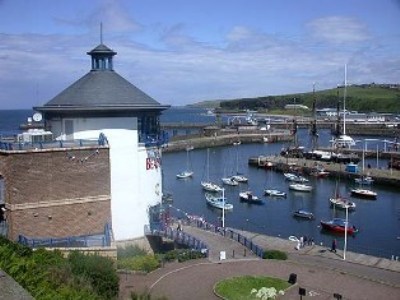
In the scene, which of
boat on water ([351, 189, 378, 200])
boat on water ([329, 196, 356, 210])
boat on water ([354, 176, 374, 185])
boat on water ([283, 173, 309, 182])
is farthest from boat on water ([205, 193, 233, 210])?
boat on water ([354, 176, 374, 185])

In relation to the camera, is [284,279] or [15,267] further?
[284,279]

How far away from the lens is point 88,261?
20.7m

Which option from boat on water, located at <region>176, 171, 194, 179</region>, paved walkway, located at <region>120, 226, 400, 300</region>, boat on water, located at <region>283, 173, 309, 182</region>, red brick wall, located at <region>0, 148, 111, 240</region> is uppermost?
red brick wall, located at <region>0, 148, 111, 240</region>

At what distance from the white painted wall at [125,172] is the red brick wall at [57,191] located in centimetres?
119

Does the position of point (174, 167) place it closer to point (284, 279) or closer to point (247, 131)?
point (247, 131)

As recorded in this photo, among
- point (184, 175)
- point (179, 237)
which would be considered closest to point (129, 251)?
point (179, 237)

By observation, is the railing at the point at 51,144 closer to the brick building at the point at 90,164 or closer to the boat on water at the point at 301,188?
the brick building at the point at 90,164

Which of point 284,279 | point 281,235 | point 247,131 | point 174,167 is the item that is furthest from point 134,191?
point 247,131

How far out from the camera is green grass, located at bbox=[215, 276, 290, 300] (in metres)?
21.5

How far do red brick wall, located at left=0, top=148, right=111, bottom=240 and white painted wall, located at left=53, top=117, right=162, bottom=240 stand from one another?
3.89ft

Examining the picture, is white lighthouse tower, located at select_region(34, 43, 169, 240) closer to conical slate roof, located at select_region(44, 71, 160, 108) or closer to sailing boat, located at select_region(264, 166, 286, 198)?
conical slate roof, located at select_region(44, 71, 160, 108)

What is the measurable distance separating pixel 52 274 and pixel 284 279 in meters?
10.8

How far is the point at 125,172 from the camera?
27109 mm

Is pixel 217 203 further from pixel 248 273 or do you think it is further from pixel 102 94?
pixel 248 273
